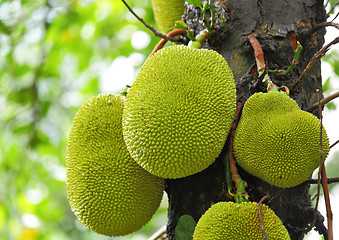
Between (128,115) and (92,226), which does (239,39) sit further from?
(92,226)

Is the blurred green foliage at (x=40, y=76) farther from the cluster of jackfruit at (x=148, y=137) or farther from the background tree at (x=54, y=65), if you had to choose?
the cluster of jackfruit at (x=148, y=137)

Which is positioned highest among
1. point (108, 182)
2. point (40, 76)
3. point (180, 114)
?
point (180, 114)

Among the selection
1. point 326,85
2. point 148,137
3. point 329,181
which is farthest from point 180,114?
point 326,85

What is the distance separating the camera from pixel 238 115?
103 centimetres

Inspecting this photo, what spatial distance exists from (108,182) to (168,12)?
83 centimetres

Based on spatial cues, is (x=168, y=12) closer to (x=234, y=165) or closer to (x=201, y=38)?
(x=201, y=38)

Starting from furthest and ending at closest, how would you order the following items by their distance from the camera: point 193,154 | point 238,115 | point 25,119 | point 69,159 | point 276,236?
1. point 25,119
2. point 69,159
3. point 238,115
4. point 193,154
5. point 276,236

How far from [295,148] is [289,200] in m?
0.22

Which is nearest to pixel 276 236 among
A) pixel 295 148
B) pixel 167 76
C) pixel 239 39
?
pixel 295 148

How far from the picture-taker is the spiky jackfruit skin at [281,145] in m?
0.88

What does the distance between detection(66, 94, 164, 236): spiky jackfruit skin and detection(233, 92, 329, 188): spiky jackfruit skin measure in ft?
1.03

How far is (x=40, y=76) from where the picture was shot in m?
2.84

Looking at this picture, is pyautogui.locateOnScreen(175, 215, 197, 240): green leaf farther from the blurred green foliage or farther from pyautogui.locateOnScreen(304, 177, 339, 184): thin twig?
the blurred green foliage

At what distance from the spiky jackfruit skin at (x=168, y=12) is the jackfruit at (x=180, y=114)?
0.58 meters
